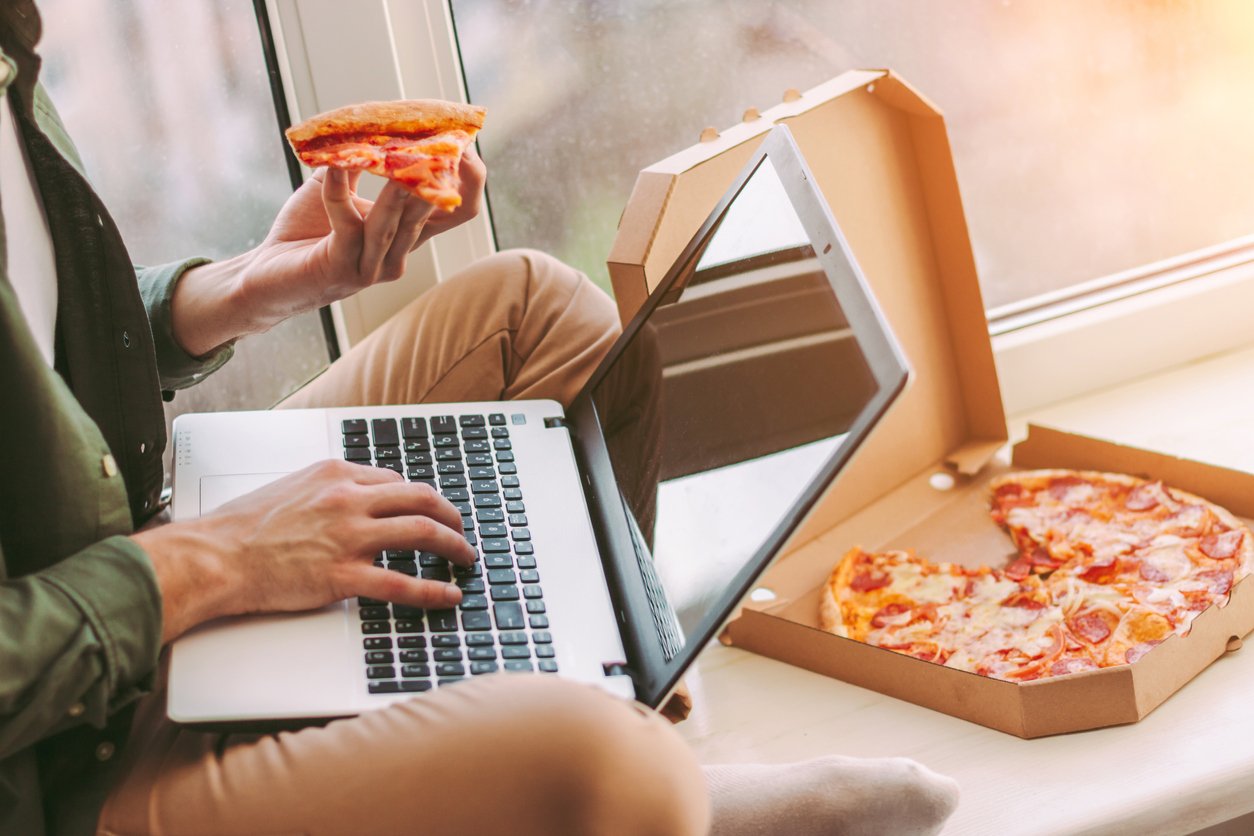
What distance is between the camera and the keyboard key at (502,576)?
925 mm

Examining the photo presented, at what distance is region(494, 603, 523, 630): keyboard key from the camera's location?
0.89 m

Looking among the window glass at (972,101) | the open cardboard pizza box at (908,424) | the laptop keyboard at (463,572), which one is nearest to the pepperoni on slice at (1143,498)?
the open cardboard pizza box at (908,424)

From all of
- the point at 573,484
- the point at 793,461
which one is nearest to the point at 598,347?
the point at 573,484

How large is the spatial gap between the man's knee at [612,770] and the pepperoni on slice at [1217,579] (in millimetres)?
682

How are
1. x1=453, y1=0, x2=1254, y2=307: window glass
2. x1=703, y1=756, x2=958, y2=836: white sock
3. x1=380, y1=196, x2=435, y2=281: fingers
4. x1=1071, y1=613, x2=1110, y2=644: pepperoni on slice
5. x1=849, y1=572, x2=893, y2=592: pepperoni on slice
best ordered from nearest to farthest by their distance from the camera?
1. x1=703, y1=756, x2=958, y2=836: white sock
2. x1=380, y1=196, x2=435, y2=281: fingers
3. x1=1071, y1=613, x2=1110, y2=644: pepperoni on slice
4. x1=849, y1=572, x2=893, y2=592: pepperoni on slice
5. x1=453, y1=0, x2=1254, y2=307: window glass

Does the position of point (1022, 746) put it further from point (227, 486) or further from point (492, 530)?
point (227, 486)

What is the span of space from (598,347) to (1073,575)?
56cm

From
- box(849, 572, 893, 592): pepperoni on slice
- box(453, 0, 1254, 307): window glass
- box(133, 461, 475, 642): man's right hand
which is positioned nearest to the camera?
box(133, 461, 475, 642): man's right hand

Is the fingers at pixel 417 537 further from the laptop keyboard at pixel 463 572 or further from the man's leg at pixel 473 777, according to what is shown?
the man's leg at pixel 473 777

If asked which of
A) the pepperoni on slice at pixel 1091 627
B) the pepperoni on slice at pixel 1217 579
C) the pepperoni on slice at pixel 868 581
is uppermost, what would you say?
the pepperoni on slice at pixel 1217 579

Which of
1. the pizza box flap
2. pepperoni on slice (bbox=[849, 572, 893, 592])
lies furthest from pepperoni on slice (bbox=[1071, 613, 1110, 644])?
the pizza box flap

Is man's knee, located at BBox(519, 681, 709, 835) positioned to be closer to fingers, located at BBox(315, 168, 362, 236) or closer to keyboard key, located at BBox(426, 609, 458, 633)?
keyboard key, located at BBox(426, 609, 458, 633)

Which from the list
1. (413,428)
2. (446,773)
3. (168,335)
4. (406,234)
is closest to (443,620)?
(446,773)

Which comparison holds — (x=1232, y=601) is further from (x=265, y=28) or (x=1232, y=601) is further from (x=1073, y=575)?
(x=265, y=28)
